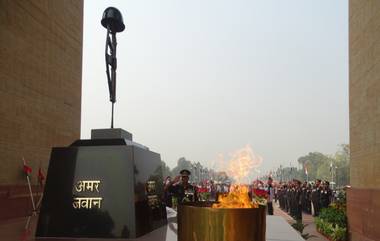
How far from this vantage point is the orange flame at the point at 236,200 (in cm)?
350

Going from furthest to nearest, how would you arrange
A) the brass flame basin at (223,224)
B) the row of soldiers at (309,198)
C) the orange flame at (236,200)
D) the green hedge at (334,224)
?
the row of soldiers at (309,198) < the green hedge at (334,224) < the orange flame at (236,200) < the brass flame basin at (223,224)

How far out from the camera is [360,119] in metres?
11.9

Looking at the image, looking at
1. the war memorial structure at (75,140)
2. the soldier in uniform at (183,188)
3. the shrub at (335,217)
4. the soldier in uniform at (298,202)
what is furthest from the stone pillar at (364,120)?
the soldier in uniform at (298,202)

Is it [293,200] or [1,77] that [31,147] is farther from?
[293,200]

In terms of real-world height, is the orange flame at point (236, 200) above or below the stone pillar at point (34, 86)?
below

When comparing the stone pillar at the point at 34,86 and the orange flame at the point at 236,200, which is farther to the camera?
the stone pillar at the point at 34,86

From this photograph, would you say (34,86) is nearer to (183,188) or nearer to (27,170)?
(27,170)

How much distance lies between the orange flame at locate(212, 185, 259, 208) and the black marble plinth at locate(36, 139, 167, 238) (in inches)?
85.7

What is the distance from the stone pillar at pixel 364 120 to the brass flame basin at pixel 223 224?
7.40m

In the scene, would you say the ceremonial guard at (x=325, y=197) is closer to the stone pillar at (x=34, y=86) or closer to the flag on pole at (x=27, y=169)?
the stone pillar at (x=34, y=86)

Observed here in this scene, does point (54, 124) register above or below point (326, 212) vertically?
above

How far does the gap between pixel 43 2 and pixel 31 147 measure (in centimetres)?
431

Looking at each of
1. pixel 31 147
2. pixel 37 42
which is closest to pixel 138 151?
pixel 31 147

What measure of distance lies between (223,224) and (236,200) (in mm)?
322
